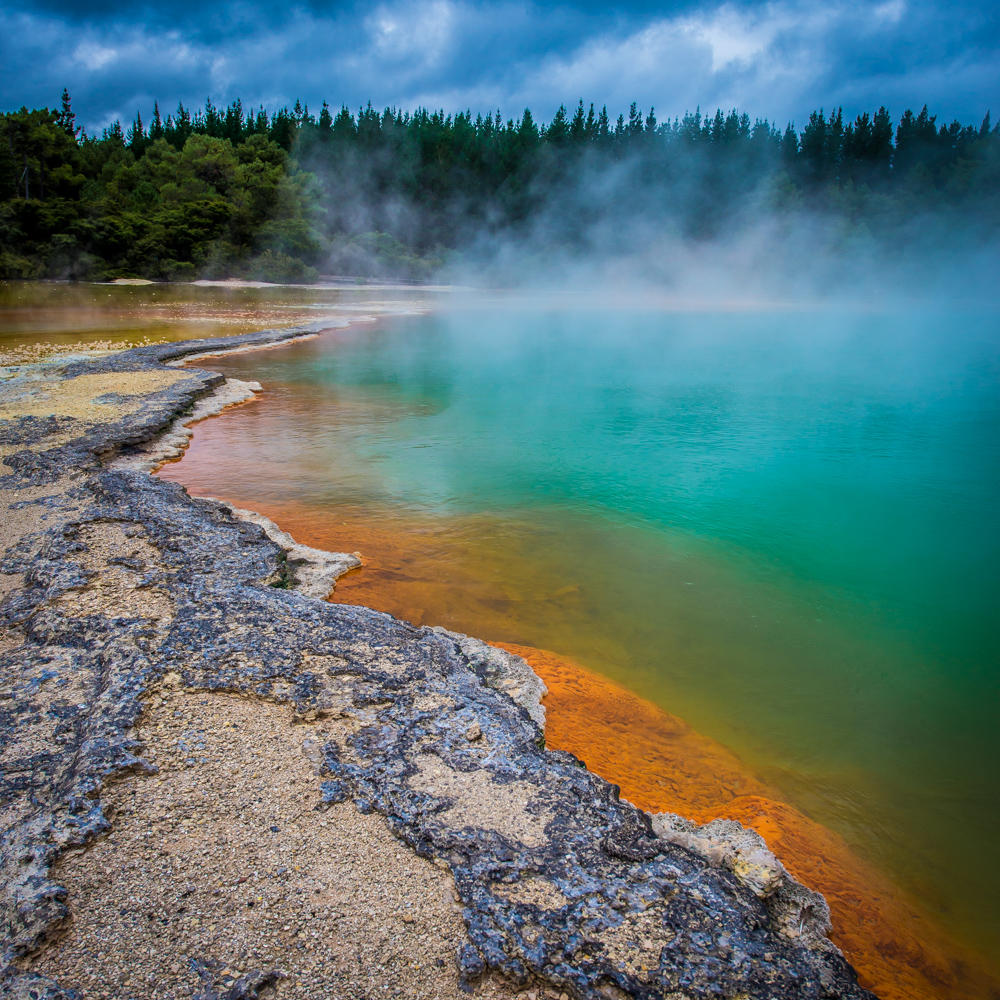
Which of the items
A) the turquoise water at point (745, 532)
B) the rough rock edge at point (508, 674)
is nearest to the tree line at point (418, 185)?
the turquoise water at point (745, 532)

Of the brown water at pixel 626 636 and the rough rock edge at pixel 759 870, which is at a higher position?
the rough rock edge at pixel 759 870

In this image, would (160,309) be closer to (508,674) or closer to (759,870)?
(508,674)

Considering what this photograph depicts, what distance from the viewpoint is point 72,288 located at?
23984 mm

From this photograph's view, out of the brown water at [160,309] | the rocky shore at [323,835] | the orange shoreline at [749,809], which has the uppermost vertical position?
the brown water at [160,309]

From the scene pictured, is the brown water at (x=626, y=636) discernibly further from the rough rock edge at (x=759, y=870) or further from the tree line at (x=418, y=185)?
the tree line at (x=418, y=185)

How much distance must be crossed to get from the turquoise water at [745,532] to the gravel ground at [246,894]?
5.11 feet

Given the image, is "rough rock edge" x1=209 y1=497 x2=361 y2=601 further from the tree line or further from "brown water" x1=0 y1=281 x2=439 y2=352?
the tree line

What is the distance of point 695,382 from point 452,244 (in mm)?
35918

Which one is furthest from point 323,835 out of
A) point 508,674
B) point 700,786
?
point 700,786

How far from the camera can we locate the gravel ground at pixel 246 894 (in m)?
1.28

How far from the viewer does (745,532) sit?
473 centimetres

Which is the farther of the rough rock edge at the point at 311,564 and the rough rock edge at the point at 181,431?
the rough rock edge at the point at 181,431

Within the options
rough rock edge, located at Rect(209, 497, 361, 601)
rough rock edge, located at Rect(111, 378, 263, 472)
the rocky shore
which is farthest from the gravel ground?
rough rock edge, located at Rect(111, 378, 263, 472)

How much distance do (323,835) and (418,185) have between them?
161ft
